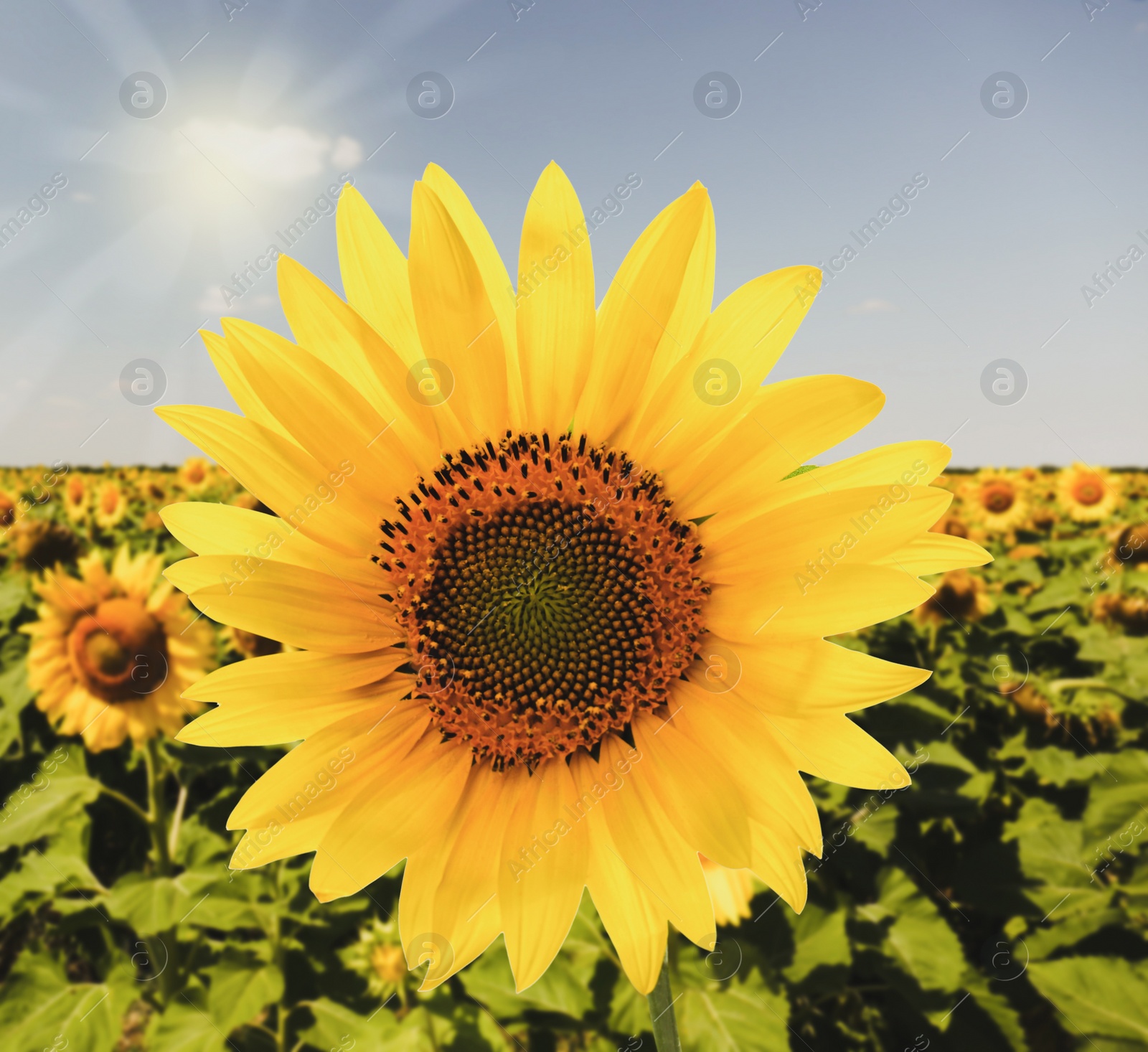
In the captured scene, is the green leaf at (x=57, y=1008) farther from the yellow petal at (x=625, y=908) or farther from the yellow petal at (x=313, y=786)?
the yellow petal at (x=625, y=908)

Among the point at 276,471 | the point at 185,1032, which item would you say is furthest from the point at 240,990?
the point at 276,471

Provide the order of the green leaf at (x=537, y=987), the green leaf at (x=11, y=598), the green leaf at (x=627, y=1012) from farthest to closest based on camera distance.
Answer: the green leaf at (x=11, y=598)
the green leaf at (x=537, y=987)
the green leaf at (x=627, y=1012)

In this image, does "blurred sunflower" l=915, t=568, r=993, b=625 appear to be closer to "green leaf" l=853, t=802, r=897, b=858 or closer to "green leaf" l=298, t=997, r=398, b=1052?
"green leaf" l=853, t=802, r=897, b=858

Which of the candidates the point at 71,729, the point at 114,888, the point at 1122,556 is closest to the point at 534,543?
the point at 114,888

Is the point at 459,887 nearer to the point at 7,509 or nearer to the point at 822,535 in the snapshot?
the point at 822,535

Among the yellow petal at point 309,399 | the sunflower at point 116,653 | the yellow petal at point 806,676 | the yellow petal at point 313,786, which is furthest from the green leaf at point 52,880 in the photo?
the yellow petal at point 806,676

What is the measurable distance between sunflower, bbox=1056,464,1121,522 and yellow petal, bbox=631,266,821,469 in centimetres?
1157

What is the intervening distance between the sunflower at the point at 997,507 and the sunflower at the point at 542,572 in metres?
9.88

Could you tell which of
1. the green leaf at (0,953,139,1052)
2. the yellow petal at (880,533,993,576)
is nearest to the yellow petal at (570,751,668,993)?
the yellow petal at (880,533,993,576)

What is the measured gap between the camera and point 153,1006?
13.3 ft

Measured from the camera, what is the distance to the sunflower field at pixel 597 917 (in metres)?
3.11

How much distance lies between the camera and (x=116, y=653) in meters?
4.23

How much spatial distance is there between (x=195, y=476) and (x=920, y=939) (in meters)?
12.6

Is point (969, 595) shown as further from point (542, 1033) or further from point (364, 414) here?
point (364, 414)
